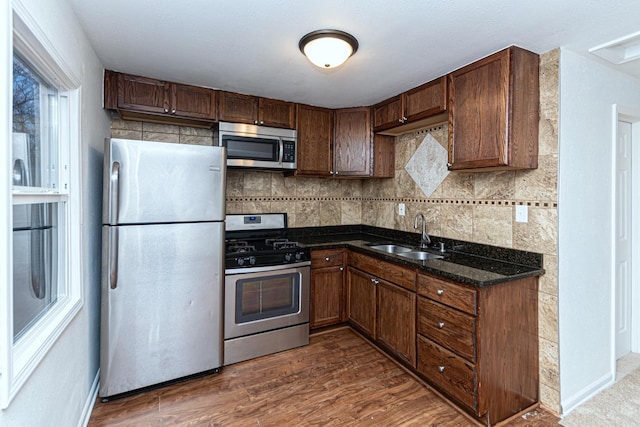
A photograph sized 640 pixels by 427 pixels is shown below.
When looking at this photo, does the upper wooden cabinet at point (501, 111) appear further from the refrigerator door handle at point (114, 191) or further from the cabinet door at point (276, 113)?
the refrigerator door handle at point (114, 191)

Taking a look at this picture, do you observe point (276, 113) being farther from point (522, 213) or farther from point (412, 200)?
point (522, 213)

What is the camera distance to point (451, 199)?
9.32 feet

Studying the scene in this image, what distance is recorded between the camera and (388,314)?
104 inches

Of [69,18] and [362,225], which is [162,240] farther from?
[362,225]

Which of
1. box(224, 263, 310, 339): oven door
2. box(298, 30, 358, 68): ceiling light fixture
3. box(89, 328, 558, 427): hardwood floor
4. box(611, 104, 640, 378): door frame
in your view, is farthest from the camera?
box(224, 263, 310, 339): oven door

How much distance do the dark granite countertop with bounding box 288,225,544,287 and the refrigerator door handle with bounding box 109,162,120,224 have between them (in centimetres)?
158

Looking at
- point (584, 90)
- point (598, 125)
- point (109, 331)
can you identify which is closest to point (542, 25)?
point (584, 90)

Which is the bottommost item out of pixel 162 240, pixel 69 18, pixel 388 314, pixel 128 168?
pixel 388 314

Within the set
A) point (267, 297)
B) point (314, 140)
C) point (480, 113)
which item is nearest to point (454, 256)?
point (480, 113)

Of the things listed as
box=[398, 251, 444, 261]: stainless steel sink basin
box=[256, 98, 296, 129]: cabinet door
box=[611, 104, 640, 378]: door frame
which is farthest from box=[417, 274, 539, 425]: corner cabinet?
box=[256, 98, 296, 129]: cabinet door

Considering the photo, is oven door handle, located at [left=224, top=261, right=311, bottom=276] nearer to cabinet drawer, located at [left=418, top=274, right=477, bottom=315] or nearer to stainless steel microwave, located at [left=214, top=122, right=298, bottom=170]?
stainless steel microwave, located at [left=214, top=122, right=298, bottom=170]

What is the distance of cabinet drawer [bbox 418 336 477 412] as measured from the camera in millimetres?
1916

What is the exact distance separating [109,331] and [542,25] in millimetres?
3258

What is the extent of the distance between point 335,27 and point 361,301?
2287mm
